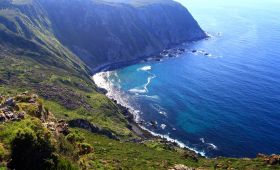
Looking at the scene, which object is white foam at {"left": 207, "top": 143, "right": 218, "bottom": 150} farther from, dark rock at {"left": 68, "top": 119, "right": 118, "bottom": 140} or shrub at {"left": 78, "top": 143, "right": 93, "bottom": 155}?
shrub at {"left": 78, "top": 143, "right": 93, "bottom": 155}

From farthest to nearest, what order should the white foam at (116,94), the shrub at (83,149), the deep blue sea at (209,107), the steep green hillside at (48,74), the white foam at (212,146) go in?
the white foam at (116,94) < the deep blue sea at (209,107) < the white foam at (212,146) < the steep green hillside at (48,74) < the shrub at (83,149)

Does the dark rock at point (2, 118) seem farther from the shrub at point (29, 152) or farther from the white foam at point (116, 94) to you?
the white foam at point (116, 94)

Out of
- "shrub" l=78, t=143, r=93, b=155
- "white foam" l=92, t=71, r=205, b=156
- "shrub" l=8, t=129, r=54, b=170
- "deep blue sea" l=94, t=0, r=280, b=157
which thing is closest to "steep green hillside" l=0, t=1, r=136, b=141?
"white foam" l=92, t=71, r=205, b=156

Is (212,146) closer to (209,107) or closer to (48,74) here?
(209,107)

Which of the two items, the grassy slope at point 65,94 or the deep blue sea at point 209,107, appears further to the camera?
the deep blue sea at point 209,107

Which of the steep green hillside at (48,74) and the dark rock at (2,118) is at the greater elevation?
the dark rock at (2,118)

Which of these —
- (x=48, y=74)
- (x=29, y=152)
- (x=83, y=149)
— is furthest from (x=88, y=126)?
(x=29, y=152)

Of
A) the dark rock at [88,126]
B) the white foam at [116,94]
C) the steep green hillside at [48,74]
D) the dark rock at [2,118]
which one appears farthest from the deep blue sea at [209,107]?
the dark rock at [2,118]

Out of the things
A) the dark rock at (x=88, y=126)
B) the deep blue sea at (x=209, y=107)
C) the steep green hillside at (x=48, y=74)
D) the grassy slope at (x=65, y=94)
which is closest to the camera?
the grassy slope at (x=65, y=94)
